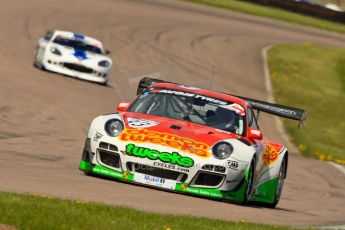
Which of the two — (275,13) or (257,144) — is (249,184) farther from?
(275,13)

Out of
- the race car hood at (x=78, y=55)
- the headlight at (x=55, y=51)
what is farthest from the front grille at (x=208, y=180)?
the headlight at (x=55, y=51)

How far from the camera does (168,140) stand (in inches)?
455

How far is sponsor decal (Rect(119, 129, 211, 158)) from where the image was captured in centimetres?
1145

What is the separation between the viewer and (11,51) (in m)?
27.5

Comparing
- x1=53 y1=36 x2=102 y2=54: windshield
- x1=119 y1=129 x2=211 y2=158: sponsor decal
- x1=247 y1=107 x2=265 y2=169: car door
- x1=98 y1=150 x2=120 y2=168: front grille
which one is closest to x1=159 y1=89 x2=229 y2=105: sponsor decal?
x1=247 y1=107 x2=265 y2=169: car door

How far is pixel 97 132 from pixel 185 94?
167 cm

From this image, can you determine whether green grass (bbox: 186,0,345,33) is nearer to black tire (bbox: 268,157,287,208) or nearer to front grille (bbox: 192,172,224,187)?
black tire (bbox: 268,157,287,208)

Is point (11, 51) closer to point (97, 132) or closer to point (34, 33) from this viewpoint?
point (34, 33)

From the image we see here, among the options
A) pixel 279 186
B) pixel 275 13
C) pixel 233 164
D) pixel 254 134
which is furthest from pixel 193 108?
pixel 275 13

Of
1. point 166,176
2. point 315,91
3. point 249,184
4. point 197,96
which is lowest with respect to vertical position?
point 315,91

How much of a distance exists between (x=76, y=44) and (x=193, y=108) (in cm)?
1447

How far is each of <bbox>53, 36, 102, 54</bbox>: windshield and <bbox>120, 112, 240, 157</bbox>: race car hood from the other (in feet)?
47.4

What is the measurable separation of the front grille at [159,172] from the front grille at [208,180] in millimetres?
155

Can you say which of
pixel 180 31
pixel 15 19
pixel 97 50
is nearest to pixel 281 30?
pixel 180 31
